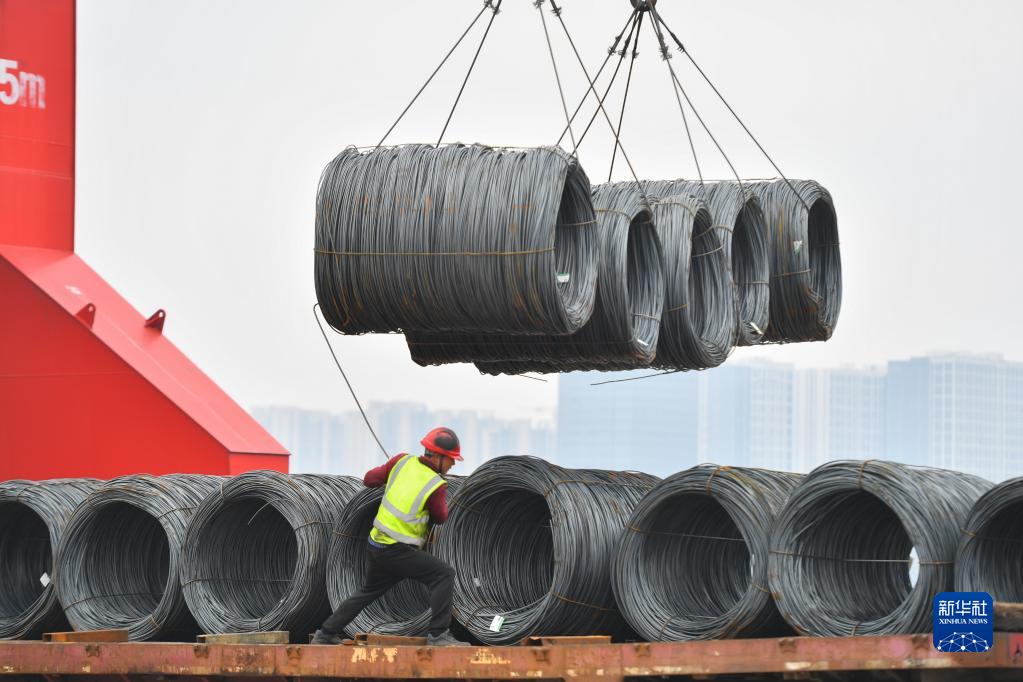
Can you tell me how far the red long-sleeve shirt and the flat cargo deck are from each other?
894mm

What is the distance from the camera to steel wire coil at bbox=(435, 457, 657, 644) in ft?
28.5

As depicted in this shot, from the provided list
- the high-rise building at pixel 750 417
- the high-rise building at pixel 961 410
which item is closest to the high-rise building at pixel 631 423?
the high-rise building at pixel 750 417

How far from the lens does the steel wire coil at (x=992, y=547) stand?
736 centimetres

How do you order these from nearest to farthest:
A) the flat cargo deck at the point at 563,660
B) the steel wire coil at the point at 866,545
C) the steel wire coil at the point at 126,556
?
the flat cargo deck at the point at 563,660 → the steel wire coil at the point at 866,545 → the steel wire coil at the point at 126,556

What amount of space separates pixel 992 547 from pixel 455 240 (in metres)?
3.08

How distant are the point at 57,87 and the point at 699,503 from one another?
22.4 feet

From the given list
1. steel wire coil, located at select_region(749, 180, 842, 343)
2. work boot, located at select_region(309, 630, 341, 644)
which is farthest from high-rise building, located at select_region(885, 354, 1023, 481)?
work boot, located at select_region(309, 630, 341, 644)

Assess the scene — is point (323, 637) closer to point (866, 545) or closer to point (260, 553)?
point (260, 553)

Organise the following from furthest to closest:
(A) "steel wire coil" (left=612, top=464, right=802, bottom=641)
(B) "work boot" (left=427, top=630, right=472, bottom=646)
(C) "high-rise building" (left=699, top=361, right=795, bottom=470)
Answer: (C) "high-rise building" (left=699, top=361, right=795, bottom=470), (B) "work boot" (left=427, top=630, right=472, bottom=646), (A) "steel wire coil" (left=612, top=464, right=802, bottom=641)

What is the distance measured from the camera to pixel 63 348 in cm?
1230

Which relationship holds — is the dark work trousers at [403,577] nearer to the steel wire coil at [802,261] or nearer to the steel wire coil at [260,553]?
the steel wire coil at [260,553]

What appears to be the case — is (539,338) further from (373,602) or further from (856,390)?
(856,390)

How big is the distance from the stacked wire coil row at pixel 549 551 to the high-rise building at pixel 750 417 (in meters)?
97.7

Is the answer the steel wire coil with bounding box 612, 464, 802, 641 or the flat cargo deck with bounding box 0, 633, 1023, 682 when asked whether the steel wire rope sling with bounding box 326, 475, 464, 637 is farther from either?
the steel wire coil with bounding box 612, 464, 802, 641
